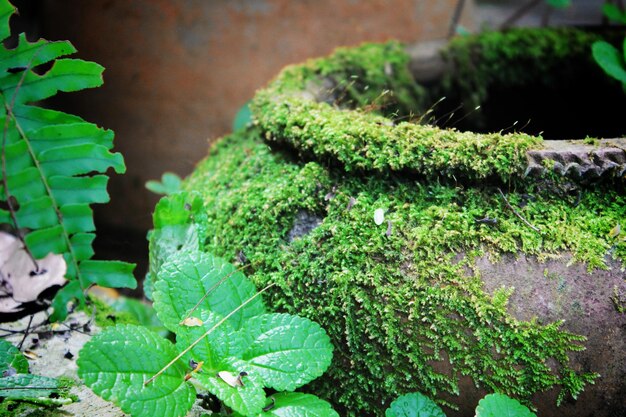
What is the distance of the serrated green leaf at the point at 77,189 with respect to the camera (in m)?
1.27

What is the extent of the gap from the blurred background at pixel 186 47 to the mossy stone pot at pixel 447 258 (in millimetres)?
1407

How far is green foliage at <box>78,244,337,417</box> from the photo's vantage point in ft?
3.00

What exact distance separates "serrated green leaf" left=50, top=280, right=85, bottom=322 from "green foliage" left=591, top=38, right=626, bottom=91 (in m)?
1.62

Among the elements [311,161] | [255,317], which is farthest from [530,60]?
[255,317]

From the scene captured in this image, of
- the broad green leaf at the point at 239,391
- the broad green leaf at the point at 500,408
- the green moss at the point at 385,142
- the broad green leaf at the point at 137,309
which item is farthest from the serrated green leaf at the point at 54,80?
the broad green leaf at the point at 500,408

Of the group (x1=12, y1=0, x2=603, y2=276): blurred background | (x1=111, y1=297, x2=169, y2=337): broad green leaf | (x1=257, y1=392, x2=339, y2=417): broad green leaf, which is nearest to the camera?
(x1=257, y1=392, x2=339, y2=417): broad green leaf

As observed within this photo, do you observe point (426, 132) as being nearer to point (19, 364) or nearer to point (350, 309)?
point (350, 309)

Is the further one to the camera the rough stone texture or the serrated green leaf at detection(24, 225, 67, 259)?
the serrated green leaf at detection(24, 225, 67, 259)

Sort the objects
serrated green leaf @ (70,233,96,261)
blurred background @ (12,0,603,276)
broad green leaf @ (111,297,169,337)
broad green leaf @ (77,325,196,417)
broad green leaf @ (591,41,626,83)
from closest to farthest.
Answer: broad green leaf @ (77,325,196,417), serrated green leaf @ (70,233,96,261), broad green leaf @ (591,41,626,83), broad green leaf @ (111,297,169,337), blurred background @ (12,0,603,276)

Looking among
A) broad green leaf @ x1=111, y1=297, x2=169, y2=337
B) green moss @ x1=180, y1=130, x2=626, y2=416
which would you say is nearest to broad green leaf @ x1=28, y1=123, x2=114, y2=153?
green moss @ x1=180, y1=130, x2=626, y2=416

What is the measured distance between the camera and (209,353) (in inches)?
40.2

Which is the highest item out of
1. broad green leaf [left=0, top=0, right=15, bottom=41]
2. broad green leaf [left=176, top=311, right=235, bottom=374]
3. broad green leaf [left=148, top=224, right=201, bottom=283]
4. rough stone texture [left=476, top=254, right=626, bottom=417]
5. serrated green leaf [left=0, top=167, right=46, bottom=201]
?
broad green leaf [left=0, top=0, right=15, bottom=41]

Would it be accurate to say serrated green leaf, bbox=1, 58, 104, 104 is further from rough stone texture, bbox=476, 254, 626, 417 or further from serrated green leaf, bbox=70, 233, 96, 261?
rough stone texture, bbox=476, 254, 626, 417

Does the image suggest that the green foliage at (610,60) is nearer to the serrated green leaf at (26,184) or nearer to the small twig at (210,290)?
the small twig at (210,290)
